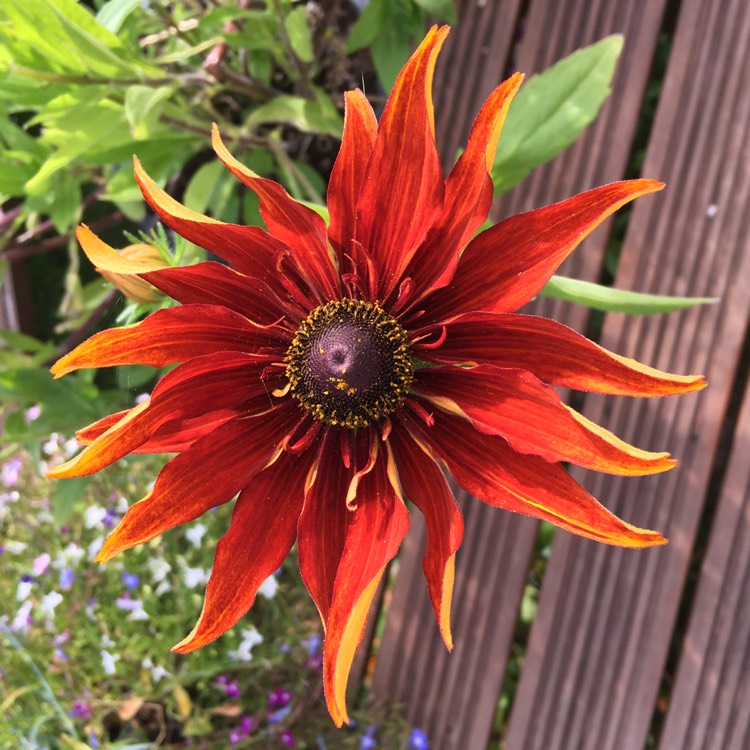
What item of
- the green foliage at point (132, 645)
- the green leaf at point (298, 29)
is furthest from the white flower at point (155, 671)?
the green leaf at point (298, 29)

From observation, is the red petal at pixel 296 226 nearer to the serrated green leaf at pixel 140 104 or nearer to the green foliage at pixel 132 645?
the serrated green leaf at pixel 140 104

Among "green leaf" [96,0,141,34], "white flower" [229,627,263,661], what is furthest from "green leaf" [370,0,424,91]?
"white flower" [229,627,263,661]

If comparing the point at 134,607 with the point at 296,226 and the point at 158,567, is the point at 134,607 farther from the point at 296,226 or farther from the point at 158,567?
the point at 296,226

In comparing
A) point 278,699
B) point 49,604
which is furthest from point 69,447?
point 278,699

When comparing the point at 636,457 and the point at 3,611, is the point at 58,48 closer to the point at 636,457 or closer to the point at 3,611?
the point at 636,457

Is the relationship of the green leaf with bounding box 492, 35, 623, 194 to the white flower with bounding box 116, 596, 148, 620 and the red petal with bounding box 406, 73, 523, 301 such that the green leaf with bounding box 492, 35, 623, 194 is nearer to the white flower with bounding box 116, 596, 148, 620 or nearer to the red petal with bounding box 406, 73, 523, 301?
the red petal with bounding box 406, 73, 523, 301
